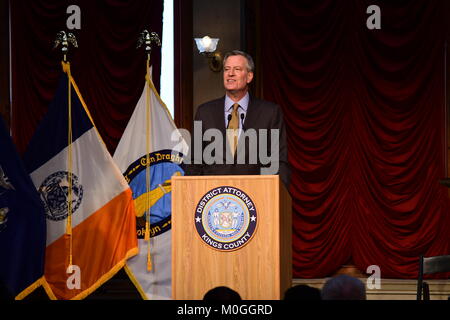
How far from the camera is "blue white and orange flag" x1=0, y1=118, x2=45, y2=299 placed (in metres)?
5.34

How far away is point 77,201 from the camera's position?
5.93m

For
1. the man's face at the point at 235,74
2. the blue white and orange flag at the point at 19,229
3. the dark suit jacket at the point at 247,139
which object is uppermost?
the man's face at the point at 235,74

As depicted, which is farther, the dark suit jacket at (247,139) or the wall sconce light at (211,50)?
the wall sconce light at (211,50)

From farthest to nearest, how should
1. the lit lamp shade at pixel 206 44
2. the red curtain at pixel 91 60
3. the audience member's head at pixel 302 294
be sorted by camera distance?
the red curtain at pixel 91 60 < the lit lamp shade at pixel 206 44 < the audience member's head at pixel 302 294

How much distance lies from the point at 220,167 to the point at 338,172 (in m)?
3.55

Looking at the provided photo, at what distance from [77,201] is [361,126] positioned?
2.94m

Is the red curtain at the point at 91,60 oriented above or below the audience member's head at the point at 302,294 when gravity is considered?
above

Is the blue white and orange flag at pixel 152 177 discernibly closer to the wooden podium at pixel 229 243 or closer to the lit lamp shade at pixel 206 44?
the lit lamp shade at pixel 206 44

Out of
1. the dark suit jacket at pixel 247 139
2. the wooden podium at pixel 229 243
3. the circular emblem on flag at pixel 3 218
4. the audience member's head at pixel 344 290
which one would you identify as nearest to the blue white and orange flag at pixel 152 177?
the circular emblem on flag at pixel 3 218

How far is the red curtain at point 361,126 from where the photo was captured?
6.97 metres

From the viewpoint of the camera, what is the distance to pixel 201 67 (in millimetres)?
7199

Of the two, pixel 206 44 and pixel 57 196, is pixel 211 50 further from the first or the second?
pixel 57 196

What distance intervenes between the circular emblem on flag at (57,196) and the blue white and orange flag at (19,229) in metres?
0.37
